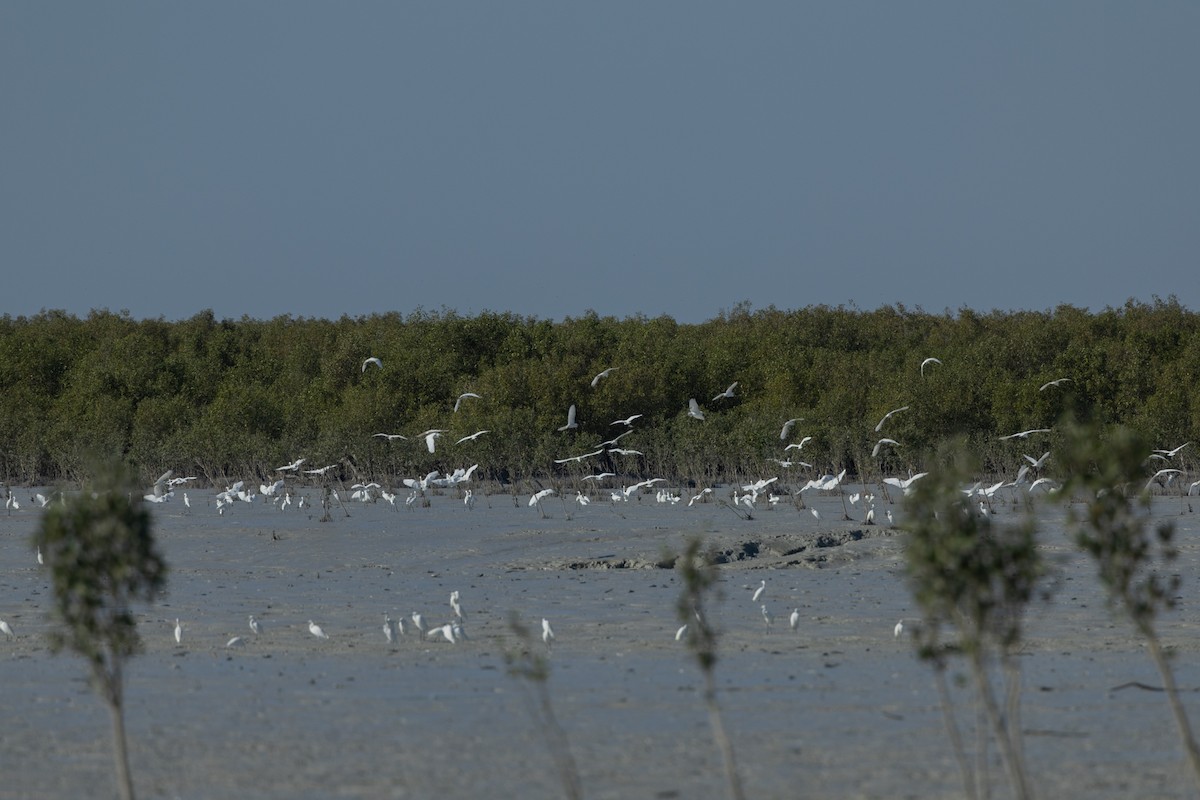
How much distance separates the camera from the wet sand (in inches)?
374

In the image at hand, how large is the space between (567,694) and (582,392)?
49.1 metres

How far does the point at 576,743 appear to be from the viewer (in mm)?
10508

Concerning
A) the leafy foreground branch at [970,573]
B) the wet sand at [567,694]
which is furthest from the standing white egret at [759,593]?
the leafy foreground branch at [970,573]

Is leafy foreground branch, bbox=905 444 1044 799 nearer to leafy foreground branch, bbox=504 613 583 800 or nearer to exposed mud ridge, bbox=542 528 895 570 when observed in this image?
leafy foreground branch, bbox=504 613 583 800

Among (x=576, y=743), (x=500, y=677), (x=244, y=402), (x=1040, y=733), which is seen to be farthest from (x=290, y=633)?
(x=244, y=402)

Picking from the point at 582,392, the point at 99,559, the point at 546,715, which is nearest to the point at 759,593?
the point at 546,715

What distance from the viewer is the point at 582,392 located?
6141 cm

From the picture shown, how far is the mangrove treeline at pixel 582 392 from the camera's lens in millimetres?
50625

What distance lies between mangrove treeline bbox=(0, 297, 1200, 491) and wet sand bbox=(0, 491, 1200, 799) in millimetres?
23633

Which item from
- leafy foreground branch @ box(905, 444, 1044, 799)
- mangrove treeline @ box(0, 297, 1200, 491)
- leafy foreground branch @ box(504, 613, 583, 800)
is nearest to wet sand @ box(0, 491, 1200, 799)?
leafy foreground branch @ box(504, 613, 583, 800)

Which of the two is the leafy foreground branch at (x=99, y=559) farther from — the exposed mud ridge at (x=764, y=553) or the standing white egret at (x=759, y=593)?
the exposed mud ridge at (x=764, y=553)

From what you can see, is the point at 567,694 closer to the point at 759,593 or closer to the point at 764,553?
the point at 759,593

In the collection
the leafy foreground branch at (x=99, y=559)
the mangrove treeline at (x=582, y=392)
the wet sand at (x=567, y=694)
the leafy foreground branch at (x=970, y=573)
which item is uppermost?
the mangrove treeline at (x=582, y=392)

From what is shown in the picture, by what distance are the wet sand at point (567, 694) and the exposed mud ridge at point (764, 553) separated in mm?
97
